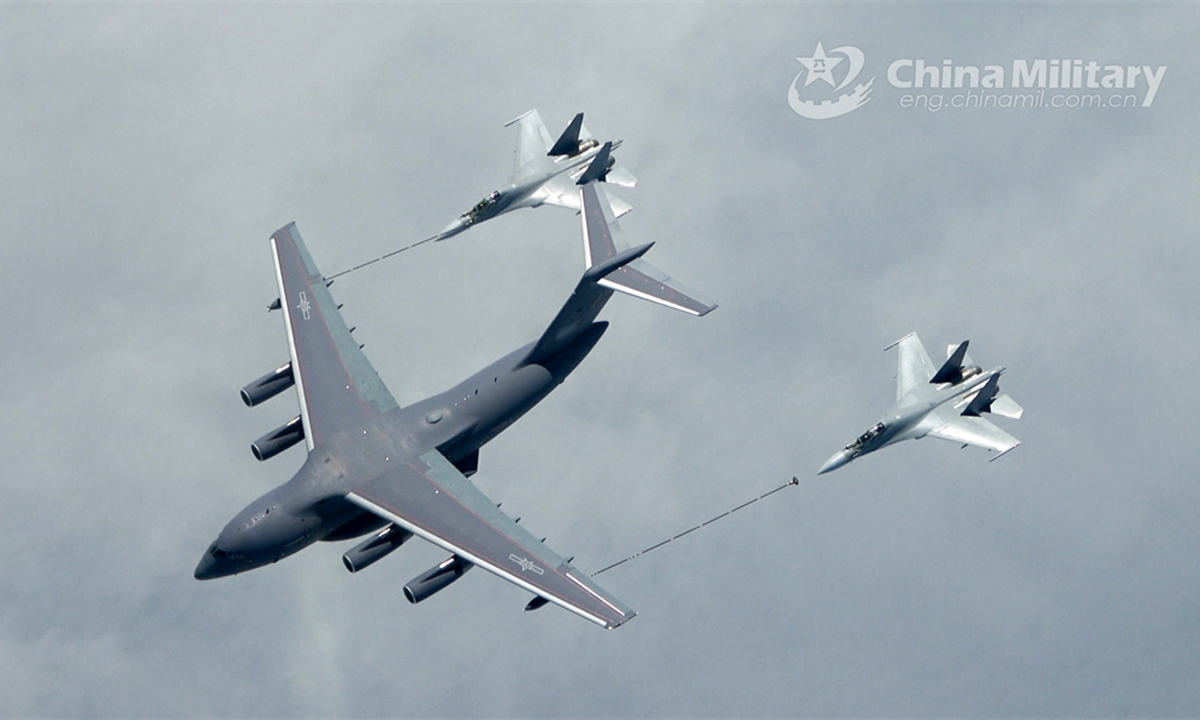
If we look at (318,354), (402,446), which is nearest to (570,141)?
(318,354)

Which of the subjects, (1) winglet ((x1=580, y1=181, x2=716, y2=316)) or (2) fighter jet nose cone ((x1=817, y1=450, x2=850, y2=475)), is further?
(2) fighter jet nose cone ((x1=817, y1=450, x2=850, y2=475))

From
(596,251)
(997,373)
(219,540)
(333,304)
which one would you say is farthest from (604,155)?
(219,540)

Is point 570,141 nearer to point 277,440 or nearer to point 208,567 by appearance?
point 277,440

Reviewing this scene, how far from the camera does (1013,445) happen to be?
316 feet

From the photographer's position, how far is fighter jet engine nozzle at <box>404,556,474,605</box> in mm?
85688

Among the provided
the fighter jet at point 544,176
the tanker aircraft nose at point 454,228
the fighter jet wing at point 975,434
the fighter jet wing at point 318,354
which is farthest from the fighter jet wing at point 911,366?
the fighter jet wing at point 318,354

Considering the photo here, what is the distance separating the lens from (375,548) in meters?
87.3

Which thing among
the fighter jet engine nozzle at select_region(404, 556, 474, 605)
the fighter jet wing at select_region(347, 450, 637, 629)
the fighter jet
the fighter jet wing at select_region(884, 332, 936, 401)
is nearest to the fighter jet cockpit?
the fighter jet

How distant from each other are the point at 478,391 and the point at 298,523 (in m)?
11.2

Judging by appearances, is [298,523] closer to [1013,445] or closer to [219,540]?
[219,540]

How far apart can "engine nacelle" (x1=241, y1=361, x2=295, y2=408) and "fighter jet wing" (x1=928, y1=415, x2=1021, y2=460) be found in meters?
33.8

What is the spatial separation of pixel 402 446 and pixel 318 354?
25.4 feet

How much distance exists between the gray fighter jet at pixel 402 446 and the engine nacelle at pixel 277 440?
7 cm

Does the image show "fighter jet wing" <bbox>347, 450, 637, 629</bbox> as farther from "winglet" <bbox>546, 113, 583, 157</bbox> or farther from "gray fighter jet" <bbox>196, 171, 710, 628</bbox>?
"winglet" <bbox>546, 113, 583, 157</bbox>
